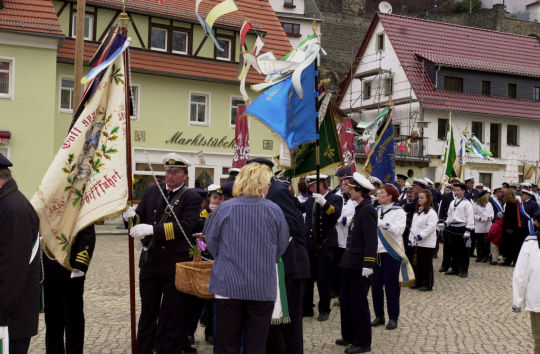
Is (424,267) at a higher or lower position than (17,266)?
lower

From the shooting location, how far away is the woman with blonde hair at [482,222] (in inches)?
695

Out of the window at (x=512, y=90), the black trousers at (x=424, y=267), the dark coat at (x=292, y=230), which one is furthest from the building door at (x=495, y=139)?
the dark coat at (x=292, y=230)

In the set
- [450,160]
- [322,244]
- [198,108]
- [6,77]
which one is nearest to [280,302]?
[322,244]

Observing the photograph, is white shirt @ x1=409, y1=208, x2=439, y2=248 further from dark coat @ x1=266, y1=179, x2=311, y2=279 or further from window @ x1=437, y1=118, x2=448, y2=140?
window @ x1=437, y1=118, x2=448, y2=140

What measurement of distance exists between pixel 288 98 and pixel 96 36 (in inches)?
850

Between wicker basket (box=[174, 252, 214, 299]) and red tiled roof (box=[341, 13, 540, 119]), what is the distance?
111ft

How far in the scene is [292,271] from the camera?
21.2ft

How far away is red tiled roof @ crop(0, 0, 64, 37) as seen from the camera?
24.4 m

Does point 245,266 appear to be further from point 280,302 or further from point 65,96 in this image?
point 65,96

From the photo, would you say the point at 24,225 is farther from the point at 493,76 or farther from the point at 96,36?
the point at 493,76

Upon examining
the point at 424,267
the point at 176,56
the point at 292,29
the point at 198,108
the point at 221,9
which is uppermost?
the point at 292,29

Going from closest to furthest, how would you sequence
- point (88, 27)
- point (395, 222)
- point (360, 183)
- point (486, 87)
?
point (360, 183)
point (395, 222)
point (88, 27)
point (486, 87)

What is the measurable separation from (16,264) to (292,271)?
2748 mm

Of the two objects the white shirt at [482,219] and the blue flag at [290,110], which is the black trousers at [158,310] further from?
the white shirt at [482,219]
